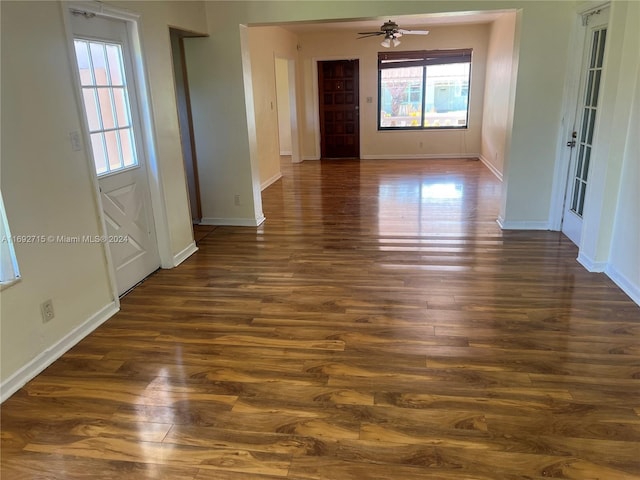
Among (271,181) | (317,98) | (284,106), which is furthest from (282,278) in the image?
(284,106)

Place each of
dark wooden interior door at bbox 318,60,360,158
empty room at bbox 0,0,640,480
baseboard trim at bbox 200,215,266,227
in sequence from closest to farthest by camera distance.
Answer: empty room at bbox 0,0,640,480 → baseboard trim at bbox 200,215,266,227 → dark wooden interior door at bbox 318,60,360,158

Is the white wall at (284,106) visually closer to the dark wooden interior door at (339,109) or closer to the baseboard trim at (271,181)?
the dark wooden interior door at (339,109)

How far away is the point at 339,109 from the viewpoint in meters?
10.5

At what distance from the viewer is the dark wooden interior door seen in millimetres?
10195

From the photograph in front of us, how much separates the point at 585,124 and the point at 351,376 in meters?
3.59

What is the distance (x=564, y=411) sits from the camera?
7.55 feet

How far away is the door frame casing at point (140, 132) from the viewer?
3.05 m

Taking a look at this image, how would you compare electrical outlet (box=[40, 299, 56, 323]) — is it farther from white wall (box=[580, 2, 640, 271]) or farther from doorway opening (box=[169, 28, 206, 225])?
white wall (box=[580, 2, 640, 271])

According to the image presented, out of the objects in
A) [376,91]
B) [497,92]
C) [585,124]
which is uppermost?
[376,91]

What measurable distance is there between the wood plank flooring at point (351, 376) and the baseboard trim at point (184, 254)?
77 mm

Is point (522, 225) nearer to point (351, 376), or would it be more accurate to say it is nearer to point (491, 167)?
point (351, 376)

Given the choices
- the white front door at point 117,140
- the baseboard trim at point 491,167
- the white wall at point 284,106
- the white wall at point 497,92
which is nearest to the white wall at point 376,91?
the white wall at point 497,92

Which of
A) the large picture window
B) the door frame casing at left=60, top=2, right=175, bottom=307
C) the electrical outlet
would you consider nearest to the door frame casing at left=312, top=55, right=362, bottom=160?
the large picture window

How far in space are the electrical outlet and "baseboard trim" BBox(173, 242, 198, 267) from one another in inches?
61.1
